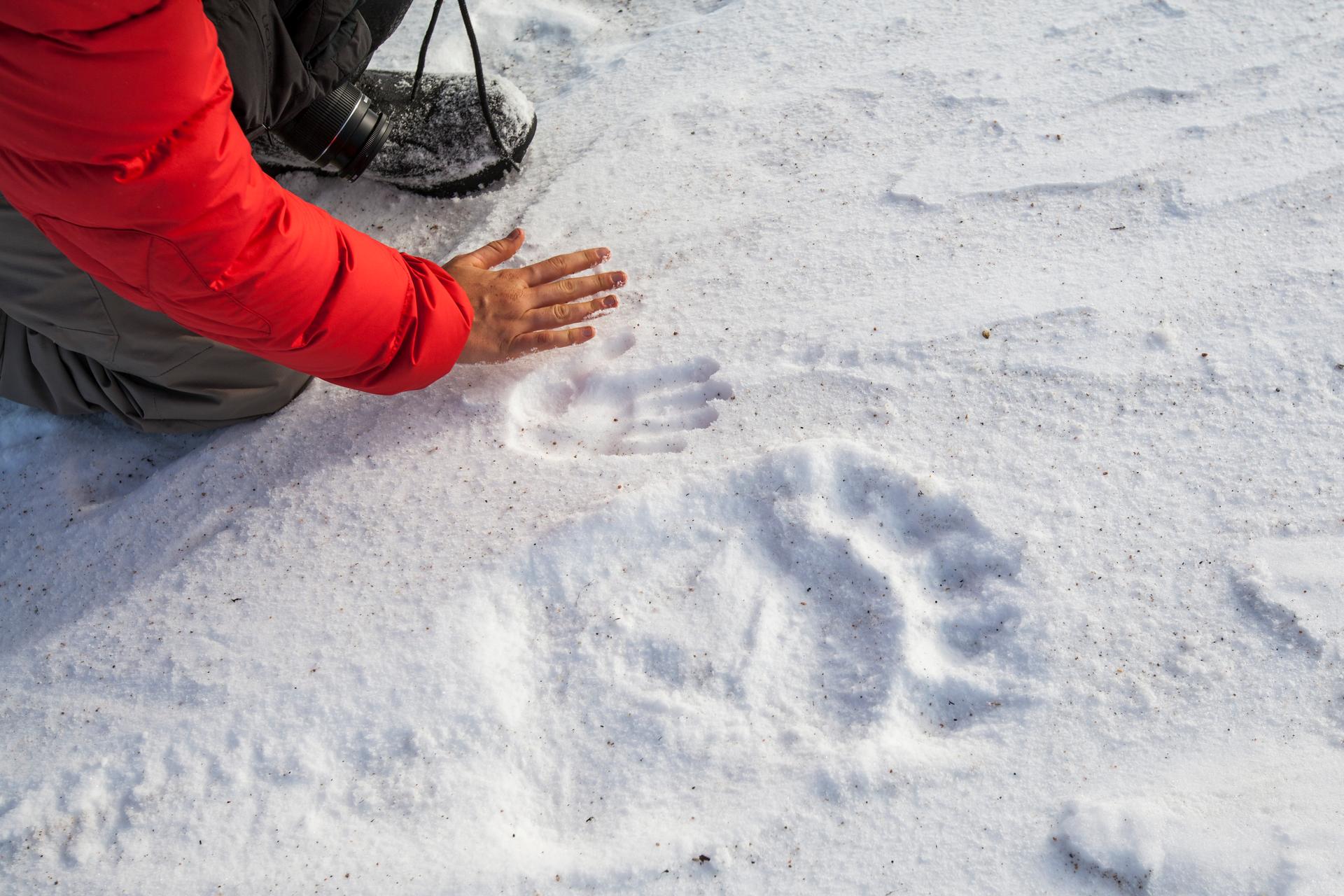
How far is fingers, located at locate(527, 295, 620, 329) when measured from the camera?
126cm

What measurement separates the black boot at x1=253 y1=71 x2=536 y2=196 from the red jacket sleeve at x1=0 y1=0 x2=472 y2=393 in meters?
0.50

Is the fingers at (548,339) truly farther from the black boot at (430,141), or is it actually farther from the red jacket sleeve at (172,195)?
the black boot at (430,141)

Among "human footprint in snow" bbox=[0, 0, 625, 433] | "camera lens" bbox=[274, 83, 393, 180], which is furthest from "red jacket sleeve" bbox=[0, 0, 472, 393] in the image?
"camera lens" bbox=[274, 83, 393, 180]

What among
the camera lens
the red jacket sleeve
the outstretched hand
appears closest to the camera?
the red jacket sleeve

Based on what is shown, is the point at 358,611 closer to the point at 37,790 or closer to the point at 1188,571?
the point at 37,790

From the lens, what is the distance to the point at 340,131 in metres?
1.43

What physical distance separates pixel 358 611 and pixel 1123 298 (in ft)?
3.83

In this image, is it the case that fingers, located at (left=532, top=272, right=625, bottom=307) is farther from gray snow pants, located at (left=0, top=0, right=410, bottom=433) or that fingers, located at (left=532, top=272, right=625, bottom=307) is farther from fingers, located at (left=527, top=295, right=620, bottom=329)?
gray snow pants, located at (left=0, top=0, right=410, bottom=433)

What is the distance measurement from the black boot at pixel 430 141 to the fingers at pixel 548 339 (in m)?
0.44

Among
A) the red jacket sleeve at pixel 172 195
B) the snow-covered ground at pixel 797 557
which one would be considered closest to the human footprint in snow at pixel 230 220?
the red jacket sleeve at pixel 172 195

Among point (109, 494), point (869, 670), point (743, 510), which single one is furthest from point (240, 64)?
point (869, 670)

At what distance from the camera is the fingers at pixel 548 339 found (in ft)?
4.11

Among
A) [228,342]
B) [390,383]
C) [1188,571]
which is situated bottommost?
[1188,571]

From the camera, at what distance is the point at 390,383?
1.12 meters
